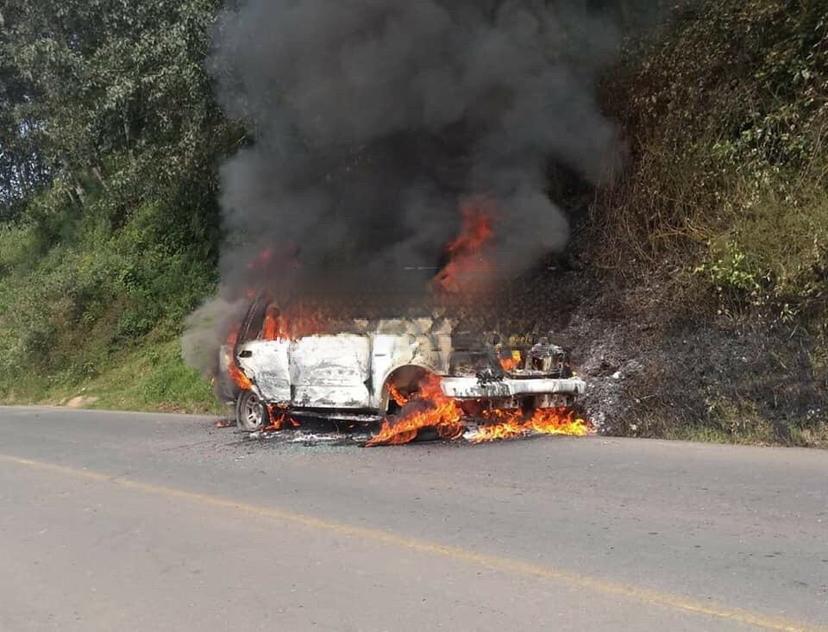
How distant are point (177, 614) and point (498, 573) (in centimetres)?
153

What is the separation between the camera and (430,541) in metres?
4.52

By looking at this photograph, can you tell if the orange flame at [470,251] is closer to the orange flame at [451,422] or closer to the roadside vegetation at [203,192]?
the roadside vegetation at [203,192]

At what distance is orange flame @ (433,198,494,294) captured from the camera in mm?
9164

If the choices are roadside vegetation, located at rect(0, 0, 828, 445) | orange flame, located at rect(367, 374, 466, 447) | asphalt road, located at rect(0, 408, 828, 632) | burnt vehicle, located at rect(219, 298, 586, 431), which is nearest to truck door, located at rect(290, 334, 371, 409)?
burnt vehicle, located at rect(219, 298, 586, 431)

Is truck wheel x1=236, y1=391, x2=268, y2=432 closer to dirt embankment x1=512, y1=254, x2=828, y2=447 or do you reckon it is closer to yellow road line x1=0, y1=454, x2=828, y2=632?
yellow road line x1=0, y1=454, x2=828, y2=632

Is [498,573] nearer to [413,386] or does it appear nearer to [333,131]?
[413,386]

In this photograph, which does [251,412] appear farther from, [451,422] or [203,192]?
[203,192]

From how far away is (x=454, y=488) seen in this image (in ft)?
19.0

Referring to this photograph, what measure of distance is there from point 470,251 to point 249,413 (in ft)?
11.1

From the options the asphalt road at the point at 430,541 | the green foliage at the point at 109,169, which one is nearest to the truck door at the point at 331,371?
the asphalt road at the point at 430,541

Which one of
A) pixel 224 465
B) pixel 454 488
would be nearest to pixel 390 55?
pixel 224 465

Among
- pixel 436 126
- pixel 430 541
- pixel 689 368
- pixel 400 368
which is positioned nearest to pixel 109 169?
pixel 436 126

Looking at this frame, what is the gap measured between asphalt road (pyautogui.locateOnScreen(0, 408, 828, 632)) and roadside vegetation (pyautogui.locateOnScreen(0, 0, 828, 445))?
1906mm

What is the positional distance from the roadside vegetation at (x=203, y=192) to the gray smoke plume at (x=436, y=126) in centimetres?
71
